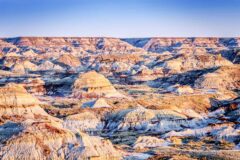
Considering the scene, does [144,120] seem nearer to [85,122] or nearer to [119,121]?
[119,121]

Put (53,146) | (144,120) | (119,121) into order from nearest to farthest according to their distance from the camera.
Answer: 1. (53,146)
2. (144,120)
3. (119,121)

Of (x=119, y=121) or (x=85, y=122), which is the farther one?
(x=119, y=121)

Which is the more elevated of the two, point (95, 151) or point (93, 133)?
point (95, 151)

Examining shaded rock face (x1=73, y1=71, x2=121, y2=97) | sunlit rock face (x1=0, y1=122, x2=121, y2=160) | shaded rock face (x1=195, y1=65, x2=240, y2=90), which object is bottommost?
shaded rock face (x1=195, y1=65, x2=240, y2=90)

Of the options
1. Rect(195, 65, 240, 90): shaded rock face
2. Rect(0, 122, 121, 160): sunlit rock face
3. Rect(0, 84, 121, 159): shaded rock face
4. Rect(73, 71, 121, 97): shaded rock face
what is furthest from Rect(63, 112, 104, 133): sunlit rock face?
Rect(195, 65, 240, 90): shaded rock face

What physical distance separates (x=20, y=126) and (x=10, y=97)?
46.1 m

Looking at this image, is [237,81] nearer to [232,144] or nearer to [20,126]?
[232,144]

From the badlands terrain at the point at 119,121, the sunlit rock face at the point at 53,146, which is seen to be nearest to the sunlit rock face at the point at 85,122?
the badlands terrain at the point at 119,121

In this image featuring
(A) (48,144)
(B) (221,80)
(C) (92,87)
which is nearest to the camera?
(A) (48,144)

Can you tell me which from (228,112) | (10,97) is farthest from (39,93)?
(228,112)

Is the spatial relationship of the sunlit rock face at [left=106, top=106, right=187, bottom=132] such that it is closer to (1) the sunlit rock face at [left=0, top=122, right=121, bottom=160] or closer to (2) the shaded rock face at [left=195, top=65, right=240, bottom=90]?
(1) the sunlit rock face at [left=0, top=122, right=121, bottom=160]

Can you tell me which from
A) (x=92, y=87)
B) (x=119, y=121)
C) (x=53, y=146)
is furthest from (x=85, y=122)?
(x=92, y=87)

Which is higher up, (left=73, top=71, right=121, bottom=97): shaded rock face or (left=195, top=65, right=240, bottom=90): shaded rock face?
(left=73, top=71, right=121, bottom=97): shaded rock face

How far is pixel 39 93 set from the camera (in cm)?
15825
